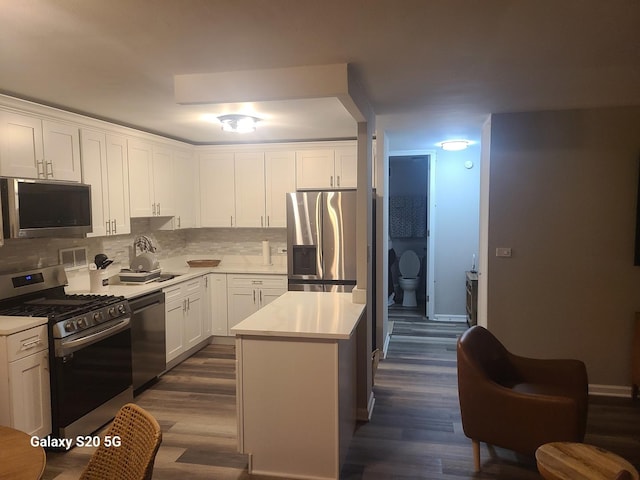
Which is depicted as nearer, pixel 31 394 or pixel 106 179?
pixel 31 394

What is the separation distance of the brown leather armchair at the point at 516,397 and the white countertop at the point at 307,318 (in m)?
0.74

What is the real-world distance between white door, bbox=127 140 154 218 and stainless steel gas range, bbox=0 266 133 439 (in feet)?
3.20

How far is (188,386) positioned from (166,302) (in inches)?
31.7

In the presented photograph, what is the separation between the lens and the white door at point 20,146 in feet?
9.52

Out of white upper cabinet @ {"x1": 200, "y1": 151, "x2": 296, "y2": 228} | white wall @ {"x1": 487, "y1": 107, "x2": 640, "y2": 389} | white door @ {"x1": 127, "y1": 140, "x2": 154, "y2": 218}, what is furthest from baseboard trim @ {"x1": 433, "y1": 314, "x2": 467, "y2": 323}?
white door @ {"x1": 127, "y1": 140, "x2": 154, "y2": 218}

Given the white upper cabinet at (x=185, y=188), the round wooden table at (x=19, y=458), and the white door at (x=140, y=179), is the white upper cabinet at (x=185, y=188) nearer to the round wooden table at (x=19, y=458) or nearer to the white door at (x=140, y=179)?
the white door at (x=140, y=179)

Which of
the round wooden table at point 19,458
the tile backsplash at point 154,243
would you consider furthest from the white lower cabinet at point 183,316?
the round wooden table at point 19,458

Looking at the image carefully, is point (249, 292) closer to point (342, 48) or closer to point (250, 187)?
point (250, 187)

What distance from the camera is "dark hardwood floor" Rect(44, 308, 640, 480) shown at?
2.67 m

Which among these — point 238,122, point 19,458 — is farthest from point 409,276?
point 19,458

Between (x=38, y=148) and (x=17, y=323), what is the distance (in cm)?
127

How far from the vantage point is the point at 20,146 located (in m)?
3.01

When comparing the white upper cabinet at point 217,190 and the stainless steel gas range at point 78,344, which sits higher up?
the white upper cabinet at point 217,190

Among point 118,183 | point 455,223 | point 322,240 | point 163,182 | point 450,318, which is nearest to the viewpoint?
point 118,183
